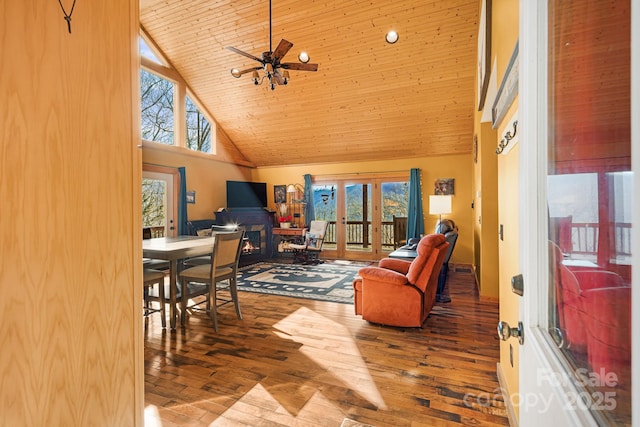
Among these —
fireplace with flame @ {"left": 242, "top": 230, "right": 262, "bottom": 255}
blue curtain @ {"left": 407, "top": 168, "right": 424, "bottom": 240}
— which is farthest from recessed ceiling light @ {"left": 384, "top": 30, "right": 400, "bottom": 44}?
fireplace with flame @ {"left": 242, "top": 230, "right": 262, "bottom": 255}

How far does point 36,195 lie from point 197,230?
6047mm

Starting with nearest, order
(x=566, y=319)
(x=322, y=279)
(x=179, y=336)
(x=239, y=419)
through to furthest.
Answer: (x=566, y=319), (x=239, y=419), (x=179, y=336), (x=322, y=279)

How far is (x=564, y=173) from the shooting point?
2.49 feet

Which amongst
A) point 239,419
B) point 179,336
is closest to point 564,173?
point 239,419

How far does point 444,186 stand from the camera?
22.5ft

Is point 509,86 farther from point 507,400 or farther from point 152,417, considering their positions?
point 152,417

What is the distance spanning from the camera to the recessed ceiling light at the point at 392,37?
14.8ft

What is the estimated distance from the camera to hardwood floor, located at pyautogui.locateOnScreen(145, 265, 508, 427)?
6.34 feet

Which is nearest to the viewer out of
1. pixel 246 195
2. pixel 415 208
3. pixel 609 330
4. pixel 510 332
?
pixel 609 330

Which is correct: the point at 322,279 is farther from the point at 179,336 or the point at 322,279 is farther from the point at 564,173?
the point at 564,173

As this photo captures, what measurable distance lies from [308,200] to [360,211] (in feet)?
4.52

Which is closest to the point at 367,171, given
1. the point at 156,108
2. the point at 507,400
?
the point at 156,108

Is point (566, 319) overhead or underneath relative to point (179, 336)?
overhead

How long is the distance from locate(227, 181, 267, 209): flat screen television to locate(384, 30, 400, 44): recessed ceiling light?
4718 mm
